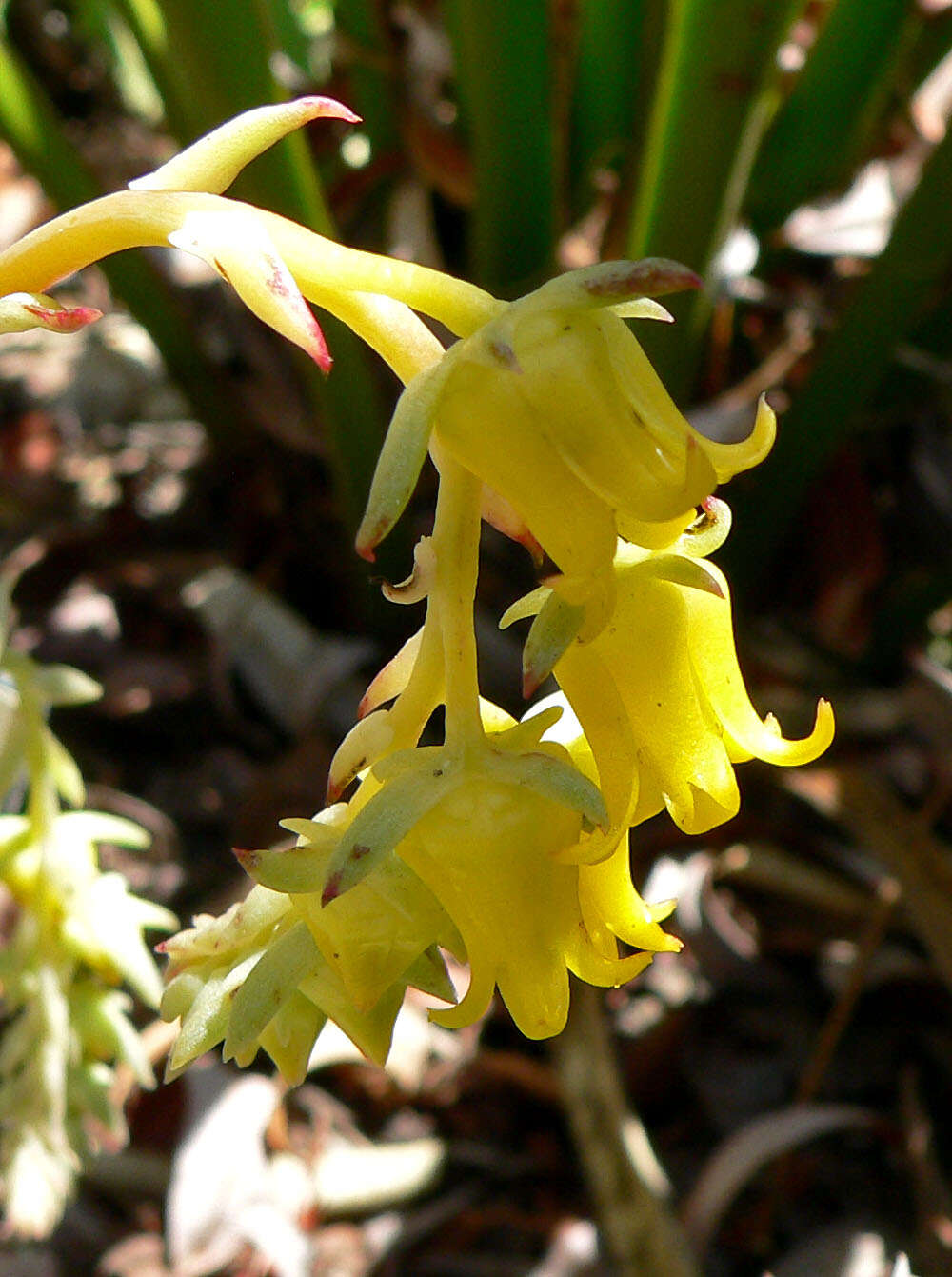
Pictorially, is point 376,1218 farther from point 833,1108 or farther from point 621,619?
point 621,619

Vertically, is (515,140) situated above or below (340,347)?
above

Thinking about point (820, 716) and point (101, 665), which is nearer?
point (820, 716)

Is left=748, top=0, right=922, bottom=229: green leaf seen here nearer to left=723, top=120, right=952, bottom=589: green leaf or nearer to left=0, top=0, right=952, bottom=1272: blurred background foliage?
left=0, top=0, right=952, bottom=1272: blurred background foliage

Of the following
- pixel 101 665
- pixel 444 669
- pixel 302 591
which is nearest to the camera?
pixel 444 669

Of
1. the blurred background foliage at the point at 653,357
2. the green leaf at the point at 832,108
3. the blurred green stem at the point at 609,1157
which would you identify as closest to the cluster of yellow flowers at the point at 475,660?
the blurred green stem at the point at 609,1157

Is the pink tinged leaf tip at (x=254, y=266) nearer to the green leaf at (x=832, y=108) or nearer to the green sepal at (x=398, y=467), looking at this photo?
the green sepal at (x=398, y=467)

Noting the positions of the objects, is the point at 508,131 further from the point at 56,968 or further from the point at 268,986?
the point at 268,986

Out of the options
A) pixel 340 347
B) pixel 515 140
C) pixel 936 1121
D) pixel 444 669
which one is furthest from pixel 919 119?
pixel 444 669
